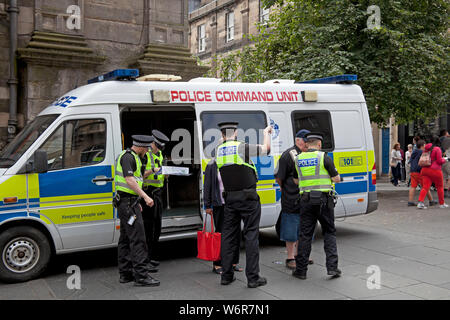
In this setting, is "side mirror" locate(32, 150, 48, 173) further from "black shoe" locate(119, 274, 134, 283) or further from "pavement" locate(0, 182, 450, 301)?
"black shoe" locate(119, 274, 134, 283)

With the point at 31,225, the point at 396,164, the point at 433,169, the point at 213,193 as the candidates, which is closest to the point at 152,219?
the point at 213,193

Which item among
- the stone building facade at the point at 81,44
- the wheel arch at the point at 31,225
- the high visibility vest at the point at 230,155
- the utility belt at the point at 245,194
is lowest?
the wheel arch at the point at 31,225

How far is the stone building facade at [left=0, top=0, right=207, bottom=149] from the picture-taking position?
1129 centimetres

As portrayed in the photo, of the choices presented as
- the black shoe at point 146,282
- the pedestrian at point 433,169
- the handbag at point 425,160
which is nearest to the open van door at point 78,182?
the black shoe at point 146,282

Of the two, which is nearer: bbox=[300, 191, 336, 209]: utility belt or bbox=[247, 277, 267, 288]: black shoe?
bbox=[247, 277, 267, 288]: black shoe

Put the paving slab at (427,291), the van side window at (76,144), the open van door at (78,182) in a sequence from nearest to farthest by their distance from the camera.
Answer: the paving slab at (427,291)
the open van door at (78,182)
the van side window at (76,144)

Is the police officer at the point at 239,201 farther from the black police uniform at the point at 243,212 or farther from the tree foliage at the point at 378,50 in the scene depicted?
the tree foliage at the point at 378,50

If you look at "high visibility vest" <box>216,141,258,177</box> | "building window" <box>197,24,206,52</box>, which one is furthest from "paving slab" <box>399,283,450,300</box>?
"building window" <box>197,24,206,52</box>

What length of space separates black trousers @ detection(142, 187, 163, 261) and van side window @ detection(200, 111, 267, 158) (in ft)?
3.30

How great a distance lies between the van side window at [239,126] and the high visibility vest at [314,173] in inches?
66.2

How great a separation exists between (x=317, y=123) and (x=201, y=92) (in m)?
2.09

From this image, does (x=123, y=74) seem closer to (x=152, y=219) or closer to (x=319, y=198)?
(x=152, y=219)

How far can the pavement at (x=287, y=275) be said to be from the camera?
18.2 ft

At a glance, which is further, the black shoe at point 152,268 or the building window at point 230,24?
the building window at point 230,24
